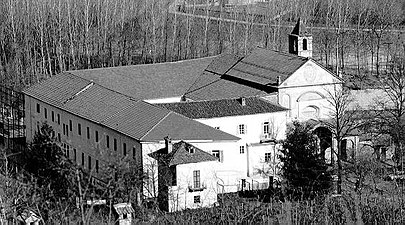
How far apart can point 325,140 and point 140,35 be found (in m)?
16.3

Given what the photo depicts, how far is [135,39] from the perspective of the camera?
43594 millimetres

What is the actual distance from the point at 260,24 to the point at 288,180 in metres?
23.4

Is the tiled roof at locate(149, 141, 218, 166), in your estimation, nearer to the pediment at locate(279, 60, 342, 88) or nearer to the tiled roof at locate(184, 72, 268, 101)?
the tiled roof at locate(184, 72, 268, 101)

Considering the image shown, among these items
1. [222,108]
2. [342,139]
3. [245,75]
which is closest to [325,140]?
[342,139]

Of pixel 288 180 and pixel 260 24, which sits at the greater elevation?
pixel 260 24

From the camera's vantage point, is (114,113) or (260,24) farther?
(260,24)

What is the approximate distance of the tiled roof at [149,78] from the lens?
33.3 meters

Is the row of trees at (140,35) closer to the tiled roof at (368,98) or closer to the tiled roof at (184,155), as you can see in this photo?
the tiled roof at (368,98)

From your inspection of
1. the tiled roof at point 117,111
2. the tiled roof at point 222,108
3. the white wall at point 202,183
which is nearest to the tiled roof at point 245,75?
the tiled roof at point 222,108

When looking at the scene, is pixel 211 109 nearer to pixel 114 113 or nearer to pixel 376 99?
pixel 114 113

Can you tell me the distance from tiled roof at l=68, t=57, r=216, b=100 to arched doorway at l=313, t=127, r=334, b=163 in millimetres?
5604

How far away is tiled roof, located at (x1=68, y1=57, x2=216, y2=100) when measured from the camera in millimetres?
33312

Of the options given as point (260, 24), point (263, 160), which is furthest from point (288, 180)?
point (260, 24)

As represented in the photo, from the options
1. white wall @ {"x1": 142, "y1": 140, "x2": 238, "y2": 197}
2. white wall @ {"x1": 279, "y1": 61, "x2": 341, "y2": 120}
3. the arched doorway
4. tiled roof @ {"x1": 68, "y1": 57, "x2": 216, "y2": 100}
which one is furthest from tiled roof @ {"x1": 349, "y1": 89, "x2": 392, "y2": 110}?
white wall @ {"x1": 142, "y1": 140, "x2": 238, "y2": 197}
